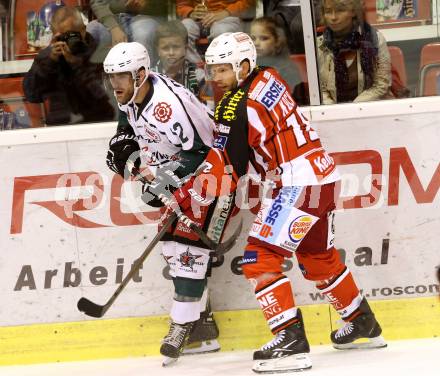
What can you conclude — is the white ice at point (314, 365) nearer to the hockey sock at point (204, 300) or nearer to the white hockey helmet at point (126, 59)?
the hockey sock at point (204, 300)

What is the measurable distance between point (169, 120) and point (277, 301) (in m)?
0.96

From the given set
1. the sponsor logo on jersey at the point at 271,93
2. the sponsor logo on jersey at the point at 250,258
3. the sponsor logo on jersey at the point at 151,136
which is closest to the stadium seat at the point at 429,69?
the sponsor logo on jersey at the point at 271,93

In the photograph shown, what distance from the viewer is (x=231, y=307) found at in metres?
5.21

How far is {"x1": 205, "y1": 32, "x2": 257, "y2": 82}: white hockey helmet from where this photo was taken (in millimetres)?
4645

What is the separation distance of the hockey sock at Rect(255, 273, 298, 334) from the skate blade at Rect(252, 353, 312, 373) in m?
0.13

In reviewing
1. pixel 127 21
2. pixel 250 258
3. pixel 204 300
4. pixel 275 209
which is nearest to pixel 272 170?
pixel 275 209

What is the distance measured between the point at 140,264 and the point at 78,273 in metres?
0.45

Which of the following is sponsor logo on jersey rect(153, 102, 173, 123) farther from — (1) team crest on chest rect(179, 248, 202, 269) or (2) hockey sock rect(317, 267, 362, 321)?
(2) hockey sock rect(317, 267, 362, 321)

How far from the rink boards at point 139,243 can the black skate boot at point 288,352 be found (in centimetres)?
51

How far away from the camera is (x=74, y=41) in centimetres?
522

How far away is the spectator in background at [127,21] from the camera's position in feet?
17.0

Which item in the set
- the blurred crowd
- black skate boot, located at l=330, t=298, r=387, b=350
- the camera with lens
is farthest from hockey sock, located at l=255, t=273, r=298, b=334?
the camera with lens

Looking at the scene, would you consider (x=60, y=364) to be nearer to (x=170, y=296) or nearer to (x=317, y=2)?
(x=170, y=296)

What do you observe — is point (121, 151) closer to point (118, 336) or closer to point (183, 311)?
point (183, 311)
